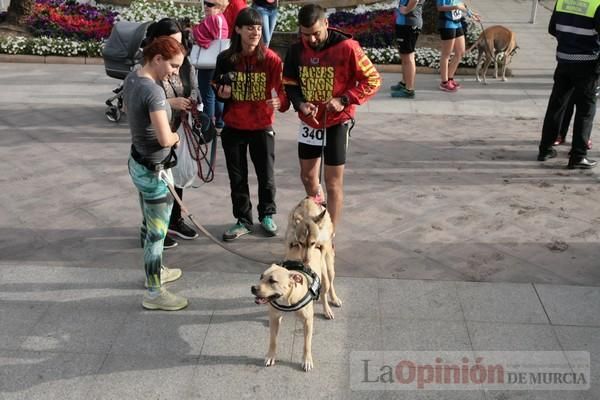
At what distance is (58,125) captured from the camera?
29.1 ft

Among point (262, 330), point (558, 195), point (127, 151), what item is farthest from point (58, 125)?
point (558, 195)

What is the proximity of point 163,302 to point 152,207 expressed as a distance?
732mm

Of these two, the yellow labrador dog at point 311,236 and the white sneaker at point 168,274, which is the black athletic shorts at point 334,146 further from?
the white sneaker at point 168,274

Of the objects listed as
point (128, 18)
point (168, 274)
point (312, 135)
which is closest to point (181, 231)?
point (168, 274)

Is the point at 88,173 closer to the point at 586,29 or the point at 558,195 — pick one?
the point at 558,195

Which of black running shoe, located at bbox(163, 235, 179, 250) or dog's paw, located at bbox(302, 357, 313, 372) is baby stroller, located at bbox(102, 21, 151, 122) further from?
dog's paw, located at bbox(302, 357, 313, 372)

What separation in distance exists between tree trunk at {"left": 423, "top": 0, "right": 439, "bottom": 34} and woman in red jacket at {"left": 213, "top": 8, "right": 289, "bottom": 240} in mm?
9008

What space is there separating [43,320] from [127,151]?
369 cm

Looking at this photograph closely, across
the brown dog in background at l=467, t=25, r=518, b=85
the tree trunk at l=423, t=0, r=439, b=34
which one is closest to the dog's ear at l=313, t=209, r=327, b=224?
the brown dog in background at l=467, t=25, r=518, b=85

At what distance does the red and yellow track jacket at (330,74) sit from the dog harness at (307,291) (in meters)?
1.59

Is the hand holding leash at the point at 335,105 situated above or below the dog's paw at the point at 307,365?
above

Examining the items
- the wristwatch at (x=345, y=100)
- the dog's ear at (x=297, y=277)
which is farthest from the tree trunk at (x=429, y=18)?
the dog's ear at (x=297, y=277)

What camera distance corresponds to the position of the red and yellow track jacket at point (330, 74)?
16.9 feet

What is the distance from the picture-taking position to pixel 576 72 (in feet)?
24.2
